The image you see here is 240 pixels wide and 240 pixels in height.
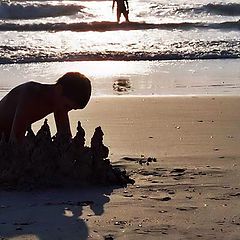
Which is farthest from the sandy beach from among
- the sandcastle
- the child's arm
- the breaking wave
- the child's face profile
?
the breaking wave

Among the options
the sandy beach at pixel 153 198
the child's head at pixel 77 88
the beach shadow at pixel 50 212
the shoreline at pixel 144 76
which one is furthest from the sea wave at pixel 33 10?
the beach shadow at pixel 50 212

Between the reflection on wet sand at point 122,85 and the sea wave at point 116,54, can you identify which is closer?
the reflection on wet sand at point 122,85

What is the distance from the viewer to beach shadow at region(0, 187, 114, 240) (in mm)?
3953

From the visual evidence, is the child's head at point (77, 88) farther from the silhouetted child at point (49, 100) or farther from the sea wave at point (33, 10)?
the sea wave at point (33, 10)

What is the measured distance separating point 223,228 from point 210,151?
2164 mm

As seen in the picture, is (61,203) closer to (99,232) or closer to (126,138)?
(99,232)

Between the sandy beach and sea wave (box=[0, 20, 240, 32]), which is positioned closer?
the sandy beach

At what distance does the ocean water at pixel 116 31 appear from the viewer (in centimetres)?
1557

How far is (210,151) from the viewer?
6.13 metres

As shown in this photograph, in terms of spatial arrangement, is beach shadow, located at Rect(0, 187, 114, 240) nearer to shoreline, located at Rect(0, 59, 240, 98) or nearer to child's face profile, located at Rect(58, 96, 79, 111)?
child's face profile, located at Rect(58, 96, 79, 111)

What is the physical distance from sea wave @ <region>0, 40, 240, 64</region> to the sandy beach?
779 centimetres

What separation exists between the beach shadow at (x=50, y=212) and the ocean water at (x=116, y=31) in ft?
32.9

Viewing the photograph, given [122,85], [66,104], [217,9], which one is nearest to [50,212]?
[66,104]

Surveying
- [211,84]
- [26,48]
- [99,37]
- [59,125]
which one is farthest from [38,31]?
[59,125]
